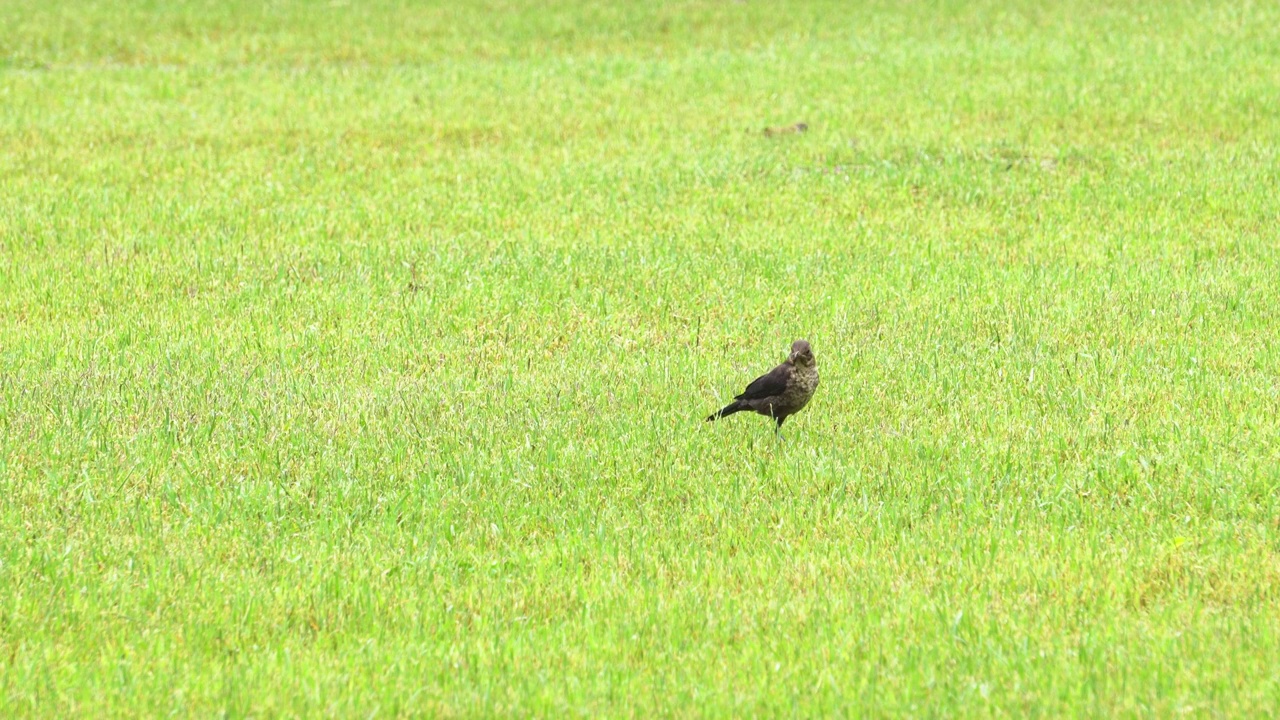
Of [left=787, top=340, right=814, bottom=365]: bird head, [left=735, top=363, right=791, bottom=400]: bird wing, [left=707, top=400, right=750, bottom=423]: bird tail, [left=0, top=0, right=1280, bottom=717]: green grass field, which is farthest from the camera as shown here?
[left=707, top=400, right=750, bottom=423]: bird tail

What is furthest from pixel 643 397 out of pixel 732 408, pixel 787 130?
pixel 787 130

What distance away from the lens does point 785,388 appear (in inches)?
364

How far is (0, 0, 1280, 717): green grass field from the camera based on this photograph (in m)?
6.48

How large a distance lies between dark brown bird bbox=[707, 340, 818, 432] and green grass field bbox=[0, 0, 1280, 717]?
254 millimetres

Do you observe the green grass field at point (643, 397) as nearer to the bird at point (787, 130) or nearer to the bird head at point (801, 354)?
the bird at point (787, 130)

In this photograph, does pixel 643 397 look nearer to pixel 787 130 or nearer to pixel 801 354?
pixel 801 354

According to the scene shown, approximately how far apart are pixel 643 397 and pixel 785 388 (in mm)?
1568

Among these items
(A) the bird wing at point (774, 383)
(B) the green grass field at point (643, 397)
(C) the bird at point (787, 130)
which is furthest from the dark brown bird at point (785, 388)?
(C) the bird at point (787, 130)

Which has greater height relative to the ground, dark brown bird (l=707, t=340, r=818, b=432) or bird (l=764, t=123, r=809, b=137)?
dark brown bird (l=707, t=340, r=818, b=432)

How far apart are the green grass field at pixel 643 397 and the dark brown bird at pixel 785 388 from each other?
0.25 metres

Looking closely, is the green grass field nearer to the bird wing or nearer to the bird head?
the bird wing

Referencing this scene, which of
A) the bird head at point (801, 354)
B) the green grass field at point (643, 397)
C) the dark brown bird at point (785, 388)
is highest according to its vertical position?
the bird head at point (801, 354)

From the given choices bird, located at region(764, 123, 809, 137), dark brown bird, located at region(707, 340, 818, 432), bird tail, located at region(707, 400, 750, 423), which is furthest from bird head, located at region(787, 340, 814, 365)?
bird, located at region(764, 123, 809, 137)

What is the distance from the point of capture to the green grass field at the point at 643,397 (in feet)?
21.3
